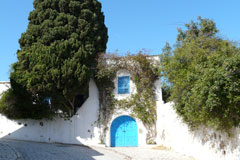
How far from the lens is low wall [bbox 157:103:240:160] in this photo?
24.9 ft

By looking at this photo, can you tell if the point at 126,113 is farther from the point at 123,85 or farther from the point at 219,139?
the point at 219,139

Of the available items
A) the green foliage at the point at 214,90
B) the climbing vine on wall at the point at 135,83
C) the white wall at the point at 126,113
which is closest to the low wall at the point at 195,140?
the green foliage at the point at 214,90

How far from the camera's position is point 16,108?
49.0 feet

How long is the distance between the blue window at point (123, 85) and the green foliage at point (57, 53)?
196 centimetres

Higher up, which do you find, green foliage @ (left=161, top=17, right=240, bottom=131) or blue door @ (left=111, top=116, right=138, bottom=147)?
green foliage @ (left=161, top=17, right=240, bottom=131)

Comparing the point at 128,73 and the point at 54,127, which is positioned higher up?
the point at 128,73

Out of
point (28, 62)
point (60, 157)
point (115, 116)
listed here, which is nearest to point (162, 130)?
point (115, 116)

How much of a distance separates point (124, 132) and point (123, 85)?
292cm

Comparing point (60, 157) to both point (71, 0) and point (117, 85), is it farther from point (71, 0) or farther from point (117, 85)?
point (71, 0)

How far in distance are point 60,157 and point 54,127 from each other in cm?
582

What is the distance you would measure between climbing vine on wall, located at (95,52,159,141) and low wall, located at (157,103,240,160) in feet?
2.56

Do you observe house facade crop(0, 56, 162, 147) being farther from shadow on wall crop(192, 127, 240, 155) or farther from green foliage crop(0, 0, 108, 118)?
shadow on wall crop(192, 127, 240, 155)

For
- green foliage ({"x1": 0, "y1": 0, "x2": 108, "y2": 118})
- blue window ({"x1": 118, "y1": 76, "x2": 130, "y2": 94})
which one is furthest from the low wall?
green foliage ({"x1": 0, "y1": 0, "x2": 108, "y2": 118})

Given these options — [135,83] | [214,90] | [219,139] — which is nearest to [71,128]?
[135,83]
